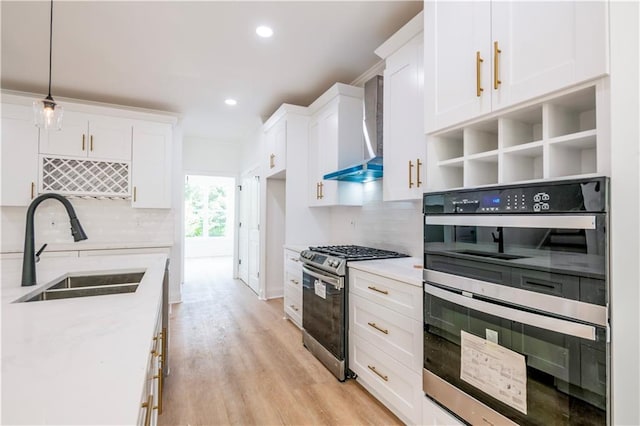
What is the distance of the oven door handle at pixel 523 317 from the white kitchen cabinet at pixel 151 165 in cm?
388

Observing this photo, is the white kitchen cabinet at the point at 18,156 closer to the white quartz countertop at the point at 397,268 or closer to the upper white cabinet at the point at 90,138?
the upper white cabinet at the point at 90,138

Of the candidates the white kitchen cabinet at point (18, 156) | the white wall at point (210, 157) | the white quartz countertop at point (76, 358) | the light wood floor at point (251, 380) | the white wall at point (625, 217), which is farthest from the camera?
the white wall at point (210, 157)

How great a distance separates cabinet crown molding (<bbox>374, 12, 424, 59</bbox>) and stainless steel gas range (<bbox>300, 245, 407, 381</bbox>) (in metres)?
1.63

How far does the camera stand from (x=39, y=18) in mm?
2500

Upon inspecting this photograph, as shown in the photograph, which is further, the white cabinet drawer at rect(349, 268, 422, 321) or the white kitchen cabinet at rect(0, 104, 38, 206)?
the white kitchen cabinet at rect(0, 104, 38, 206)

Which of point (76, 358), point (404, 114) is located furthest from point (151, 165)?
point (76, 358)

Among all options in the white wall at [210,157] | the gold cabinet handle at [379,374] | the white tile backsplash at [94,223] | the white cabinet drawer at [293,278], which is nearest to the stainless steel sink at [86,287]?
the gold cabinet handle at [379,374]

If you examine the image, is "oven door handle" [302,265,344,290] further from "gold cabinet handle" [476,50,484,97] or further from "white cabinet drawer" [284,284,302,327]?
"gold cabinet handle" [476,50,484,97]

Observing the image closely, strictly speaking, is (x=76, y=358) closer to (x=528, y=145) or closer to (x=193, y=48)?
(x=528, y=145)

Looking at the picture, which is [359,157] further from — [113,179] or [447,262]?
[113,179]

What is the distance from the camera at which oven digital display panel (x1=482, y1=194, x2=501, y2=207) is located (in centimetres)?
135

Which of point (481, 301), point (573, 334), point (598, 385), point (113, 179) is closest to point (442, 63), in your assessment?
point (481, 301)

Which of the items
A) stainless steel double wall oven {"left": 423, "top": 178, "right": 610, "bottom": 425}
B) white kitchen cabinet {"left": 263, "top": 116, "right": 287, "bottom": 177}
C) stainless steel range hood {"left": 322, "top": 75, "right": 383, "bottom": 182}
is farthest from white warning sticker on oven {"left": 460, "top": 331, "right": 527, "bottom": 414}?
white kitchen cabinet {"left": 263, "top": 116, "right": 287, "bottom": 177}

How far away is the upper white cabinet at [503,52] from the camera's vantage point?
3.64 ft
